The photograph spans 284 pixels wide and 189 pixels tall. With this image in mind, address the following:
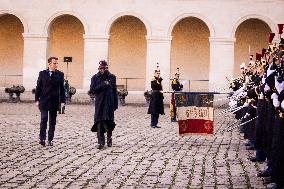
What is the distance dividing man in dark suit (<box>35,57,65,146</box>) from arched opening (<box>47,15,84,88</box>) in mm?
24475

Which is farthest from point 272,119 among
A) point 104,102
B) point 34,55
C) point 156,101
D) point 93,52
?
point 34,55

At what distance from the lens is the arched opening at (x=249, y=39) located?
35.7 m

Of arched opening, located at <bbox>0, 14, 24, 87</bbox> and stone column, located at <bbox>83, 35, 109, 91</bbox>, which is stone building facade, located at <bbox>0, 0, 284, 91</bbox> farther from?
arched opening, located at <bbox>0, 14, 24, 87</bbox>

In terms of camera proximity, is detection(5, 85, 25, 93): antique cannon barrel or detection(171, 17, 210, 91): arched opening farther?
detection(171, 17, 210, 91): arched opening

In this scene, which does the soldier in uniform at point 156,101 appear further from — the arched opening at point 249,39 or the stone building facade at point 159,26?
the arched opening at point 249,39

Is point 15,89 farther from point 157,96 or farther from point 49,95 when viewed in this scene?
point 49,95

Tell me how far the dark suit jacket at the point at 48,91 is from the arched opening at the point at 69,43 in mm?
24488

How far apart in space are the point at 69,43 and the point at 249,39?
1198 cm

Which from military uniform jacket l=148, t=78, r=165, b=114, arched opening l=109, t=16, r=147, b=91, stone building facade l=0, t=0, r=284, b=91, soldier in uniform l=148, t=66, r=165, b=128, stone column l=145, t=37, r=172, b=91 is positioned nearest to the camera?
soldier in uniform l=148, t=66, r=165, b=128

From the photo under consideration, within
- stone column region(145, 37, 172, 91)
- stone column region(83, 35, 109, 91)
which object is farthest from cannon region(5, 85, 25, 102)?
stone column region(145, 37, 172, 91)

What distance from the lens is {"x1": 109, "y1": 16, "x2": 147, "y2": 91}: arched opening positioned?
Answer: 3684cm

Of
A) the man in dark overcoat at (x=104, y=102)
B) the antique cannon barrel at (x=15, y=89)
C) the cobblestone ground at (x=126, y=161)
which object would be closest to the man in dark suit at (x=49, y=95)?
the cobblestone ground at (x=126, y=161)

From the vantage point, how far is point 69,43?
121 ft

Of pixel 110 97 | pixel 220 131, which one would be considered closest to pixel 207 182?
pixel 110 97
